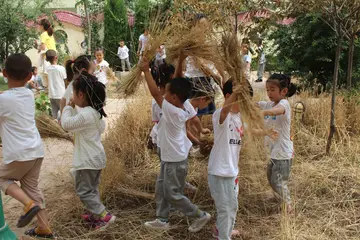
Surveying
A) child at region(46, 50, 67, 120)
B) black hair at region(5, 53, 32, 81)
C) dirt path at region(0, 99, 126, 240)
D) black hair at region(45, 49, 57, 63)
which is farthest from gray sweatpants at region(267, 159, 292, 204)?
black hair at region(45, 49, 57, 63)

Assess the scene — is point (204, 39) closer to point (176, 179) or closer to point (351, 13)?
point (176, 179)

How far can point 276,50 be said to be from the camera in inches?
371

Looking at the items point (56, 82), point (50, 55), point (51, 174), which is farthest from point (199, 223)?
point (50, 55)

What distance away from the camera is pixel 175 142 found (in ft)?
9.65

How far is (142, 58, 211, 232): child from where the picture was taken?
287 centimetres

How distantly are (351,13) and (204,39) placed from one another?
213cm

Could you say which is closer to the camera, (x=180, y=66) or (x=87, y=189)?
(x=87, y=189)

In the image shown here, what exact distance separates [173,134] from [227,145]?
483 mm

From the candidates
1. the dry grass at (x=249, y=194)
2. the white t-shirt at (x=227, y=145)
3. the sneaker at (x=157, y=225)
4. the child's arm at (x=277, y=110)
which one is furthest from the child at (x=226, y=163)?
the sneaker at (x=157, y=225)

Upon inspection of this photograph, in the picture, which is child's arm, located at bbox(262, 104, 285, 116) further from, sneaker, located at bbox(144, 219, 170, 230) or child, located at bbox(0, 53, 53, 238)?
child, located at bbox(0, 53, 53, 238)

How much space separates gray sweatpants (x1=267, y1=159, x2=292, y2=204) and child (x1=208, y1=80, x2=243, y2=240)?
2.40 feet

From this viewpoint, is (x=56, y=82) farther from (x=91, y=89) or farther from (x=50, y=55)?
(x=91, y=89)

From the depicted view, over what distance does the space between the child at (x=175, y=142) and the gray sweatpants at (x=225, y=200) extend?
13.1 inches

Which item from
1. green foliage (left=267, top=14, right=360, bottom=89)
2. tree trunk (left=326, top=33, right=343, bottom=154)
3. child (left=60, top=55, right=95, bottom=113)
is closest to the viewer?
child (left=60, top=55, right=95, bottom=113)
